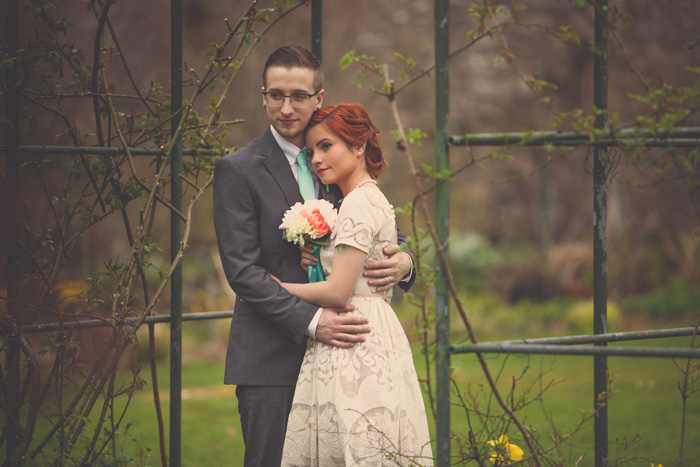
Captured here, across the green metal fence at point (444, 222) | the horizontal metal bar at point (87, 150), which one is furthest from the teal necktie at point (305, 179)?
the horizontal metal bar at point (87, 150)

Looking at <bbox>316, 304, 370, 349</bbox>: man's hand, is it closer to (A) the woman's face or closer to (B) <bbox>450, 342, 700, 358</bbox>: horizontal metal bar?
(A) the woman's face

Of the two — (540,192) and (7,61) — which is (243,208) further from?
(540,192)

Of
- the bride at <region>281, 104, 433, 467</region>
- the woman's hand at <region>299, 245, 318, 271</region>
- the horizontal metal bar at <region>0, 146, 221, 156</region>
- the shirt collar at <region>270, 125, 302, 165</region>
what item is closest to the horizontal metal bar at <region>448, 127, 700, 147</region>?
Result: the bride at <region>281, 104, 433, 467</region>

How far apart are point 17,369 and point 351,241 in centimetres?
159

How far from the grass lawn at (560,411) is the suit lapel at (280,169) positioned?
6.50ft

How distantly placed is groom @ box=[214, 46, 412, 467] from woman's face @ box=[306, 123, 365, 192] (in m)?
0.13

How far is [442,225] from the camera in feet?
8.13

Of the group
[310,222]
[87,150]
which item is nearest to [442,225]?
[310,222]

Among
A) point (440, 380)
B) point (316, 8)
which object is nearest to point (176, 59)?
point (316, 8)

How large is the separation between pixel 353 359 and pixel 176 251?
112 centimetres

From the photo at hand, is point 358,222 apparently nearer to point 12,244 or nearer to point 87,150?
point 87,150

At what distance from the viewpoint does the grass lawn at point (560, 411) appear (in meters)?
5.52

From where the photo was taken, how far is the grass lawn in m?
5.52

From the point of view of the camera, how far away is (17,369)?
11.3 ft
